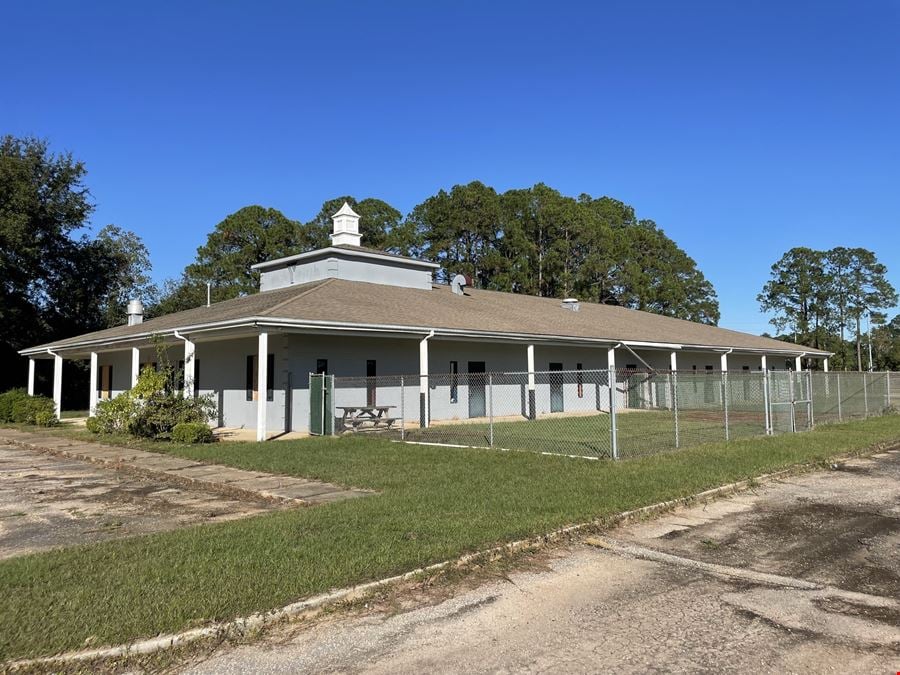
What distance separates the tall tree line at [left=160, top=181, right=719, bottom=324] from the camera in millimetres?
50000

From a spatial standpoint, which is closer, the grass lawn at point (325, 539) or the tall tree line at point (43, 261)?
the grass lawn at point (325, 539)

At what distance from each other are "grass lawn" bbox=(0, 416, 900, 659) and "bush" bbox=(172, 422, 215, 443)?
3475mm

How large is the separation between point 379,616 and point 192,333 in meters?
14.8

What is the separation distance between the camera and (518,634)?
4250mm

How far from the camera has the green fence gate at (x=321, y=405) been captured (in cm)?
1648

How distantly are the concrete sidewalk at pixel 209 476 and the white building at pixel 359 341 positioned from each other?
2.93 meters

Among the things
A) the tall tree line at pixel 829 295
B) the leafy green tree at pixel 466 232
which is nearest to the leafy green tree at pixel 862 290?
the tall tree line at pixel 829 295

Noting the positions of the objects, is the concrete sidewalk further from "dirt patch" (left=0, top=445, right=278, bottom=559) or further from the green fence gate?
the green fence gate

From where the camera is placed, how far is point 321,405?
54.6 feet

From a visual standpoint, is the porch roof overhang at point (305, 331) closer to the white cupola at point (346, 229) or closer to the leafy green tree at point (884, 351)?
the white cupola at point (346, 229)

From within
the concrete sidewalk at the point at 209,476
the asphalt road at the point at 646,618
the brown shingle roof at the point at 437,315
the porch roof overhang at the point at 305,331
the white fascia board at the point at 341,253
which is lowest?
the asphalt road at the point at 646,618

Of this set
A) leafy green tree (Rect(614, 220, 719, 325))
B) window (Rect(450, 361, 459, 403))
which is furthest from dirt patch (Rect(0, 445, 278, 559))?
leafy green tree (Rect(614, 220, 719, 325))

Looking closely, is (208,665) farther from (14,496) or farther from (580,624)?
(14,496)

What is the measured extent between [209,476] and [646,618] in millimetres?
8099
